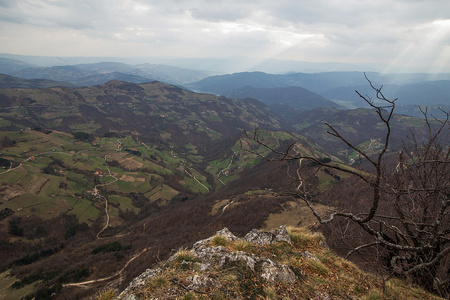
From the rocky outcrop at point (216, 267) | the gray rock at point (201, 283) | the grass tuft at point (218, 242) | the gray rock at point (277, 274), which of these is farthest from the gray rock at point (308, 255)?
the gray rock at point (201, 283)

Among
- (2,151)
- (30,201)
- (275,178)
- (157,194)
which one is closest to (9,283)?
(30,201)

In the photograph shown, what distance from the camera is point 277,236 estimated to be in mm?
14141

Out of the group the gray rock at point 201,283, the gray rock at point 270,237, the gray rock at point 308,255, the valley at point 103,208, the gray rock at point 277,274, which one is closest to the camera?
the gray rock at point 201,283

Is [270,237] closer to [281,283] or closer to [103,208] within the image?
[281,283]

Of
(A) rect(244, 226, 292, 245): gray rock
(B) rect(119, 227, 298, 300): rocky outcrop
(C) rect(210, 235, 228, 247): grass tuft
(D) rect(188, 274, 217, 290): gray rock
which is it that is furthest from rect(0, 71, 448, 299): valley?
(D) rect(188, 274, 217, 290): gray rock

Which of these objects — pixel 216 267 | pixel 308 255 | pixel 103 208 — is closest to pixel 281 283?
pixel 216 267

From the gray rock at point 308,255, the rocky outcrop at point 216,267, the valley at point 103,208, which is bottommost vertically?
the valley at point 103,208

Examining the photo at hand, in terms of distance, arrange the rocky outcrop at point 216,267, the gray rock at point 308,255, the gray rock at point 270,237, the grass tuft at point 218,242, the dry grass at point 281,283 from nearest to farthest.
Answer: the dry grass at point 281,283 → the rocky outcrop at point 216,267 → the gray rock at point 308,255 → the grass tuft at point 218,242 → the gray rock at point 270,237

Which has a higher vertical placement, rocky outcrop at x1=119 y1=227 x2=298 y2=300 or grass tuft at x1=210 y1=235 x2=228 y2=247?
rocky outcrop at x1=119 y1=227 x2=298 y2=300

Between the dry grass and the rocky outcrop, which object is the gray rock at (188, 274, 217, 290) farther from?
the dry grass

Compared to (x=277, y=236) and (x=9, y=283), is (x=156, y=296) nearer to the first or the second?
(x=277, y=236)

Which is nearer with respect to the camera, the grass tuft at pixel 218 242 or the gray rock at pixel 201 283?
the gray rock at pixel 201 283

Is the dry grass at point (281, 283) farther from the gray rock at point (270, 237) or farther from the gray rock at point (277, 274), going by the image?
the gray rock at point (270, 237)

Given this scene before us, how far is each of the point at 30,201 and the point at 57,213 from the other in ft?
42.0
